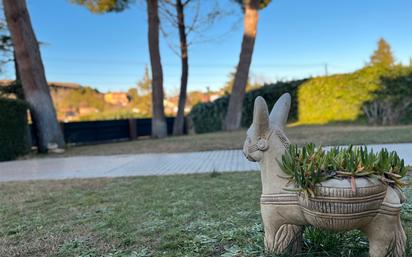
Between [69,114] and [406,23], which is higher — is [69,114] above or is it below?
below

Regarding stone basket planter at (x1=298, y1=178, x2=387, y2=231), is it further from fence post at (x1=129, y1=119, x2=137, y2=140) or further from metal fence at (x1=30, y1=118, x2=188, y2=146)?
fence post at (x1=129, y1=119, x2=137, y2=140)

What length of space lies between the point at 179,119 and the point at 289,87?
20.2 ft

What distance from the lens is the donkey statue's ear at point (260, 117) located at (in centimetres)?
190

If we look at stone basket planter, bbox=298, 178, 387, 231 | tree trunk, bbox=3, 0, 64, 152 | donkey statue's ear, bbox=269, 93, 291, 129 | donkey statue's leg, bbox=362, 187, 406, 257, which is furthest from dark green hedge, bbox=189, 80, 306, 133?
stone basket planter, bbox=298, 178, 387, 231

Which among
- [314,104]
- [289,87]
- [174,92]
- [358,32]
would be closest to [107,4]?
[289,87]

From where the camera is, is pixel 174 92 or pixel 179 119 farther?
pixel 174 92

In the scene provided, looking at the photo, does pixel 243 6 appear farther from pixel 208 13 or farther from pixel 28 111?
pixel 28 111

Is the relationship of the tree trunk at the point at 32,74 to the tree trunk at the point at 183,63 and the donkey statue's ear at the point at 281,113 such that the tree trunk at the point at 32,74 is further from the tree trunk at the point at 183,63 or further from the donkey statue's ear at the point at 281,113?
the donkey statue's ear at the point at 281,113

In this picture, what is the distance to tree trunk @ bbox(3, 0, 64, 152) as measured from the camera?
10.4 metres

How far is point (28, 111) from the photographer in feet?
34.9

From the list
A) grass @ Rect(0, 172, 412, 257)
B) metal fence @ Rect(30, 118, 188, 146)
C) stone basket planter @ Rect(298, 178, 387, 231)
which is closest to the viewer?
stone basket planter @ Rect(298, 178, 387, 231)

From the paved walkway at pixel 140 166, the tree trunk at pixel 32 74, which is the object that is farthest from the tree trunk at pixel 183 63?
the paved walkway at pixel 140 166

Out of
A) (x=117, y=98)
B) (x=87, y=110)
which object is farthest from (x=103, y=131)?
(x=117, y=98)

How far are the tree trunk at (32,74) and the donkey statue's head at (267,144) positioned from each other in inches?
408
